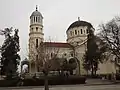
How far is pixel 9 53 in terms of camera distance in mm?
45969

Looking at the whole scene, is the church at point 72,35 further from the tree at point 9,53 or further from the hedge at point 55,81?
the hedge at point 55,81

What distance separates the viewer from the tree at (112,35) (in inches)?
1606

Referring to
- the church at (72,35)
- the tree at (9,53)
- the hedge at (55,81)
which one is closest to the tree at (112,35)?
the hedge at (55,81)

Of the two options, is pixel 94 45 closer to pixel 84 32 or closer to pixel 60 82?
pixel 84 32

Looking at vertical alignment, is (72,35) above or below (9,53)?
above

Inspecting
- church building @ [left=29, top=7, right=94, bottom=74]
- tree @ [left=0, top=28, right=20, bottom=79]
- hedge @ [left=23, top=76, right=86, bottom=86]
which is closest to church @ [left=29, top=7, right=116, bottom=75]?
church building @ [left=29, top=7, right=94, bottom=74]

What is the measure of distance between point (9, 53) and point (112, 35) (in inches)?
806

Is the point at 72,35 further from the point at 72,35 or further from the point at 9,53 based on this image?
the point at 9,53

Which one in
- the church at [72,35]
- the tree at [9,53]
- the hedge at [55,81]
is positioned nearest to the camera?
the hedge at [55,81]

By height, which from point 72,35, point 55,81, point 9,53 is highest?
point 72,35

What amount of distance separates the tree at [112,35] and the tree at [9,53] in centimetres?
1752

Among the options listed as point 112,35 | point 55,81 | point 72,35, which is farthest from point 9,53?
point 72,35

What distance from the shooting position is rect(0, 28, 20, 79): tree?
44312mm

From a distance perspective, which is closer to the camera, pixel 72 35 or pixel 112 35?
pixel 112 35
